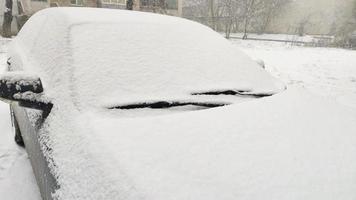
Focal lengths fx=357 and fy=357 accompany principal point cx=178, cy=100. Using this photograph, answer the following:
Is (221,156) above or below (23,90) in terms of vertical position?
below

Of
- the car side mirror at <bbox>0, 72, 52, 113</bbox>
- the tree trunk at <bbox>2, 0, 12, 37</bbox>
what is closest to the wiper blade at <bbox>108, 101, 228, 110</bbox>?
the car side mirror at <bbox>0, 72, 52, 113</bbox>

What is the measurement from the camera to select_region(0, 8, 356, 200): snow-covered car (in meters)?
1.48

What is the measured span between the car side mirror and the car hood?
17.1 inches

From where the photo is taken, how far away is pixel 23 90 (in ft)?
6.91

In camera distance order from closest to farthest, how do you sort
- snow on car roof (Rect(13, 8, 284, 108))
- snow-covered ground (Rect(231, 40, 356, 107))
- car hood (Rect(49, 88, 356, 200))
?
car hood (Rect(49, 88, 356, 200))
snow on car roof (Rect(13, 8, 284, 108))
snow-covered ground (Rect(231, 40, 356, 107))

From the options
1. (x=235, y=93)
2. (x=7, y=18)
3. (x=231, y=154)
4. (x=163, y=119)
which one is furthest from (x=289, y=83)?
(x=7, y=18)

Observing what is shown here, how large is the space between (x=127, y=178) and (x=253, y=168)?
21.5 inches

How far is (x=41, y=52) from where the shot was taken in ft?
8.80

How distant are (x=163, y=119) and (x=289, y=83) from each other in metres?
5.73

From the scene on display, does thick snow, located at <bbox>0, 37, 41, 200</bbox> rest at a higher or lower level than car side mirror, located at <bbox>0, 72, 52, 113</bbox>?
lower

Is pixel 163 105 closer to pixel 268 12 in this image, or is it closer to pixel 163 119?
pixel 163 119

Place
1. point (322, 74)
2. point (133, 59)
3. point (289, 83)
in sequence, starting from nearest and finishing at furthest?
point (133, 59) < point (289, 83) < point (322, 74)

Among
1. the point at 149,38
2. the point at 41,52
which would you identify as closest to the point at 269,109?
the point at 149,38

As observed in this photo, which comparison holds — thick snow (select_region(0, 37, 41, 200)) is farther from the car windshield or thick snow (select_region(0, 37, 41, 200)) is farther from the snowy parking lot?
the car windshield
